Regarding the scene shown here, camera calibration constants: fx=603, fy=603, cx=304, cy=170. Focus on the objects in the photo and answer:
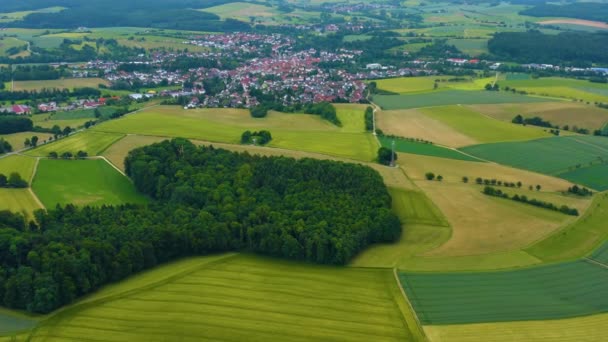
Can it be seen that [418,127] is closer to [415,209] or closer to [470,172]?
[470,172]

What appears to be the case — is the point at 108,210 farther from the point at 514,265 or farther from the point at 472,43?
the point at 472,43

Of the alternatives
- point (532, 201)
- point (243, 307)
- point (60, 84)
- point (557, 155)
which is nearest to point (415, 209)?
point (532, 201)

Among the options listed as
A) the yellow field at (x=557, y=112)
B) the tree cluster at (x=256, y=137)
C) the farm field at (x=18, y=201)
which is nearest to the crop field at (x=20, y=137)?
the farm field at (x=18, y=201)

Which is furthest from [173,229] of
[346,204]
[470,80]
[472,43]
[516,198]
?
[472,43]

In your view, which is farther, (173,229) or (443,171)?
(443,171)

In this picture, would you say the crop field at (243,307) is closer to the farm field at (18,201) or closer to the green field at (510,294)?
the green field at (510,294)

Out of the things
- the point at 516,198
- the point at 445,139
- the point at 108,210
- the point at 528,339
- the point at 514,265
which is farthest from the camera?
the point at 445,139
